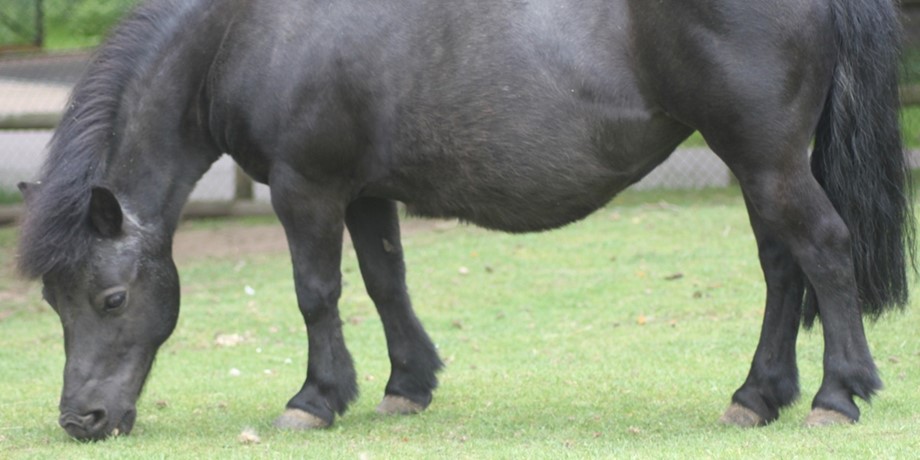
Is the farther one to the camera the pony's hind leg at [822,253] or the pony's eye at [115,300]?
the pony's eye at [115,300]

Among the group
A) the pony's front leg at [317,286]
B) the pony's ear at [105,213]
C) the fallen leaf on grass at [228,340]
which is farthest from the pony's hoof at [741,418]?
the fallen leaf on grass at [228,340]

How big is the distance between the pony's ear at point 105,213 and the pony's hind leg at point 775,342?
105 inches

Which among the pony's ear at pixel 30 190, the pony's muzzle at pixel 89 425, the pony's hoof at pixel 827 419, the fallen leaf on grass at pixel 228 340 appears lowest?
the fallen leaf on grass at pixel 228 340

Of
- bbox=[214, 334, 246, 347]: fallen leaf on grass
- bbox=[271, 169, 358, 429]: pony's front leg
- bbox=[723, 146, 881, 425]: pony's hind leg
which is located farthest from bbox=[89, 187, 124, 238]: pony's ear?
bbox=[214, 334, 246, 347]: fallen leaf on grass

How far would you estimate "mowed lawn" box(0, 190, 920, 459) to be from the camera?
5102mm

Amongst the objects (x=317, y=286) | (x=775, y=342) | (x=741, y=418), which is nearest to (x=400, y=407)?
(x=317, y=286)

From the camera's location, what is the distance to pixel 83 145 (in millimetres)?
5504

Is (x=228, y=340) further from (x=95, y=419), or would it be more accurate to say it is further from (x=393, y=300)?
(x=95, y=419)

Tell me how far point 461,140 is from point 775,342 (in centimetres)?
158

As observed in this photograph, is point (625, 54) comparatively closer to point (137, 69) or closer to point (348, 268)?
point (137, 69)

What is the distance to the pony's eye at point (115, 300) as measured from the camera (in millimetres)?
5461

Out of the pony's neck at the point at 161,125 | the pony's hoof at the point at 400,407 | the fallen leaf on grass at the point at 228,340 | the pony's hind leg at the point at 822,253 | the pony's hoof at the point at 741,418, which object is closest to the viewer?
the pony's hind leg at the point at 822,253

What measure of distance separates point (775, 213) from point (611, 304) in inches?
146

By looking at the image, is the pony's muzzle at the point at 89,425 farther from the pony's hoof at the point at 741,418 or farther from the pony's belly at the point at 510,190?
the pony's hoof at the point at 741,418
